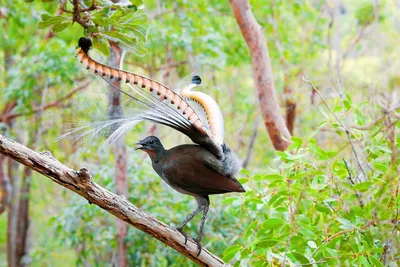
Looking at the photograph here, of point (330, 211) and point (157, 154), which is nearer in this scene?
point (330, 211)

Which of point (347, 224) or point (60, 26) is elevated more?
point (60, 26)

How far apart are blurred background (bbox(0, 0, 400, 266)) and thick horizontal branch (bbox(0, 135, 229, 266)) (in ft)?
0.70

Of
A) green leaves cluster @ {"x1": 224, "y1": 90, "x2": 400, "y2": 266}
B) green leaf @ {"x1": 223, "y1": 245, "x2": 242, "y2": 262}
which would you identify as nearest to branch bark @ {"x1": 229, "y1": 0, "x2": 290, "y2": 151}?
green leaves cluster @ {"x1": 224, "y1": 90, "x2": 400, "y2": 266}

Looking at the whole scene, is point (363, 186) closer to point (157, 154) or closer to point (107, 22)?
point (157, 154)

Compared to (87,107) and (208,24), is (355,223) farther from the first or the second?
(208,24)

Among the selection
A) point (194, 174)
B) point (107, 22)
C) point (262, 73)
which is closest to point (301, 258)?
point (194, 174)

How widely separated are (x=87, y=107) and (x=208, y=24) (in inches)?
119

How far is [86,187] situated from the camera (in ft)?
5.52

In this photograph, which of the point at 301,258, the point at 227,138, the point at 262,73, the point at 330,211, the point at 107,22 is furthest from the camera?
the point at 227,138

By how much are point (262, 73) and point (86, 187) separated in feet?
5.34

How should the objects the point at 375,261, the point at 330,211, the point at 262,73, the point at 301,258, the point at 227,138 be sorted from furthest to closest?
the point at 227,138, the point at 262,73, the point at 330,211, the point at 301,258, the point at 375,261

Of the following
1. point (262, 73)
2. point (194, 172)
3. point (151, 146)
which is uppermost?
point (262, 73)

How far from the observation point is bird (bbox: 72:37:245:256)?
5.66 ft

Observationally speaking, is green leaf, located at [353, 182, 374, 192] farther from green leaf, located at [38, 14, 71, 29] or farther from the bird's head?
green leaf, located at [38, 14, 71, 29]
